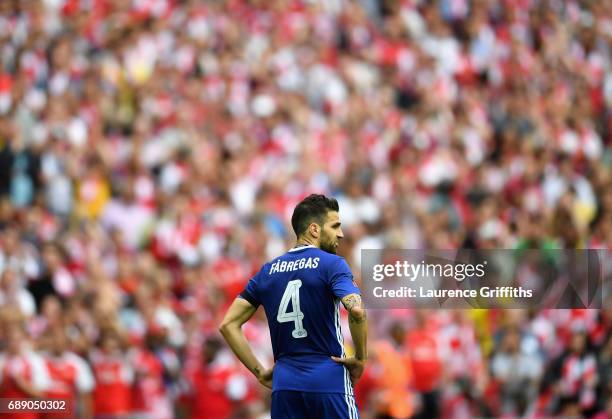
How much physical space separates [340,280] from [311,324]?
0.31 m

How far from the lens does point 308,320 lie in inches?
259

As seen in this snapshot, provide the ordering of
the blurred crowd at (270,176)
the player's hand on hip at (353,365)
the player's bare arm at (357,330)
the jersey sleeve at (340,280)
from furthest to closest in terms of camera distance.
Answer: the blurred crowd at (270,176), the player's hand on hip at (353,365), the jersey sleeve at (340,280), the player's bare arm at (357,330)

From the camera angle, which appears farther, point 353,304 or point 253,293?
point 253,293

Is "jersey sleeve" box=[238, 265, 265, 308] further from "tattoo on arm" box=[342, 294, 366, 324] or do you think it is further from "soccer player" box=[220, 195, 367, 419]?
"tattoo on arm" box=[342, 294, 366, 324]

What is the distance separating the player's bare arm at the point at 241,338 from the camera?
686 cm

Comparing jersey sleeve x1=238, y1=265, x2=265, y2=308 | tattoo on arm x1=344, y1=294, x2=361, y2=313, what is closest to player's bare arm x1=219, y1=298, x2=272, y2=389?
jersey sleeve x1=238, y1=265, x2=265, y2=308

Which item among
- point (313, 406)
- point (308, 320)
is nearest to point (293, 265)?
point (308, 320)

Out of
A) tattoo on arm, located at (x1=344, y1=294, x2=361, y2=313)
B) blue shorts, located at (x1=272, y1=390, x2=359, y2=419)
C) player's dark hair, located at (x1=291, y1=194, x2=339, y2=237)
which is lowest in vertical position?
blue shorts, located at (x1=272, y1=390, x2=359, y2=419)

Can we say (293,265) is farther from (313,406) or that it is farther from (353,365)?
(313,406)

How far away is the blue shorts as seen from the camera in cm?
659

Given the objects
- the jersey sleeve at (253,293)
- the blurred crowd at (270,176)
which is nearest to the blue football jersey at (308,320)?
the jersey sleeve at (253,293)

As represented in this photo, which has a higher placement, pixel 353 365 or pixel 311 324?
pixel 311 324

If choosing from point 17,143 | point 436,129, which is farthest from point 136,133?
point 436,129

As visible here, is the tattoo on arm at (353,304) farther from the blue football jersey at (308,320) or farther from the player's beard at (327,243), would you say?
the player's beard at (327,243)
